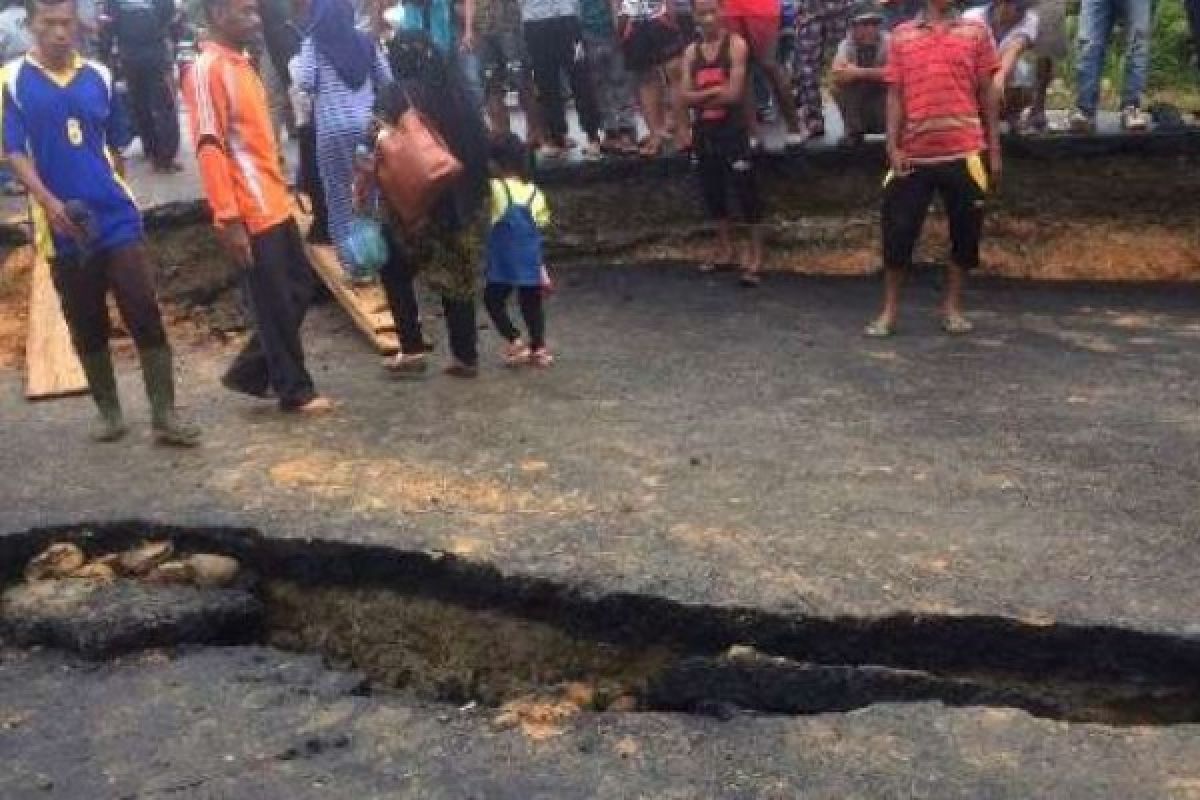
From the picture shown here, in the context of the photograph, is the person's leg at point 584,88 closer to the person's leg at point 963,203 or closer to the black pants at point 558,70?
the black pants at point 558,70

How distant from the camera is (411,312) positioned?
606 cm

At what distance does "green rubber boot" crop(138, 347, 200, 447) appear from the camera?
5.18 m

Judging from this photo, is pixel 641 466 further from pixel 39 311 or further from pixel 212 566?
pixel 39 311

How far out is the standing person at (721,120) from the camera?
7105mm

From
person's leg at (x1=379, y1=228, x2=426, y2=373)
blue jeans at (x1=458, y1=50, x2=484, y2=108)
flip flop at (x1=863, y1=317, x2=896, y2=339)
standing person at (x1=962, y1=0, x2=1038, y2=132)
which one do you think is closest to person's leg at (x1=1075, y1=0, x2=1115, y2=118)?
standing person at (x1=962, y1=0, x2=1038, y2=132)

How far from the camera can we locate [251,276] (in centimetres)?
527

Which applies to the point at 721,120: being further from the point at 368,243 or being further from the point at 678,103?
the point at 368,243

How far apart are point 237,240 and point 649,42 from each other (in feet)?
12.2

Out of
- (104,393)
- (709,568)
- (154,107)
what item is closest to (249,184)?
(104,393)

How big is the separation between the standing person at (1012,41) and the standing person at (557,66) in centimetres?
238

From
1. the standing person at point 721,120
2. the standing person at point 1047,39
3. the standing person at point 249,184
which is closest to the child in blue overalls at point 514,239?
the standing person at point 249,184

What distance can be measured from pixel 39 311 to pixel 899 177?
4.78m

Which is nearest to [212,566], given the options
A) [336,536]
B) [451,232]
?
[336,536]

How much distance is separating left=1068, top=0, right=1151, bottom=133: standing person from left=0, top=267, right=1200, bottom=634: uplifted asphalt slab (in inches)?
52.1
